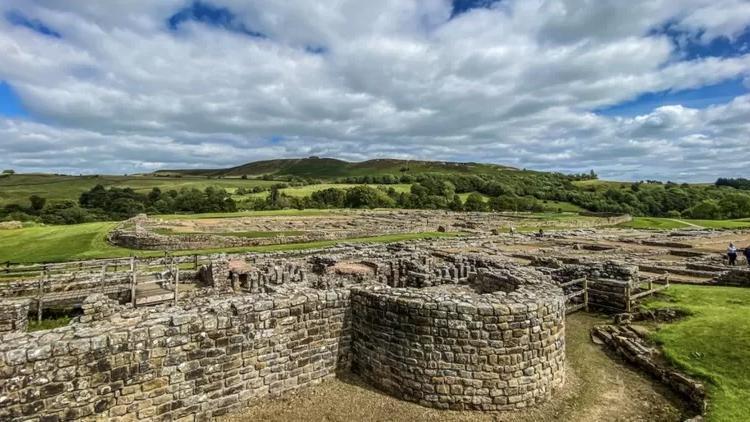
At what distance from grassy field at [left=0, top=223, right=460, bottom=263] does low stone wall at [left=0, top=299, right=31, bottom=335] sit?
1963 centimetres

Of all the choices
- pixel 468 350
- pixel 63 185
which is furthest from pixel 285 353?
pixel 63 185

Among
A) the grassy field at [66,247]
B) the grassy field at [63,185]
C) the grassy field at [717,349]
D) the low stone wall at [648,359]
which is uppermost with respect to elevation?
the grassy field at [63,185]

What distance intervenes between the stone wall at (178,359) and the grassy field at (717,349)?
857cm

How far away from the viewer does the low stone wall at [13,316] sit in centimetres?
1355

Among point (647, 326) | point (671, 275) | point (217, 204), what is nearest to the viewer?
point (647, 326)

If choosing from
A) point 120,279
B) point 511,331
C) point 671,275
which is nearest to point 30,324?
point 120,279

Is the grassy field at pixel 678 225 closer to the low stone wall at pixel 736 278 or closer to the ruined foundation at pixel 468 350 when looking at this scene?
the low stone wall at pixel 736 278

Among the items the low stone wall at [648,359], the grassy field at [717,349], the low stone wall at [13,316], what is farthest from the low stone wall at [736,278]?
the low stone wall at [13,316]

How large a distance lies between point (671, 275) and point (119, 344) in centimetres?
2686

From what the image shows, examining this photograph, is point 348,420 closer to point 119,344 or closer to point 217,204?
point 119,344

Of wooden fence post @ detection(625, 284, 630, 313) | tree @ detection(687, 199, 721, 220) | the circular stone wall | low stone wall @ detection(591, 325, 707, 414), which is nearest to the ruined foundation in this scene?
the circular stone wall

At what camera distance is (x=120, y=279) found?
1941cm

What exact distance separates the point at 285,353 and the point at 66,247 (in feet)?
123

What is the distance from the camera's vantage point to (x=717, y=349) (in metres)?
10.7
